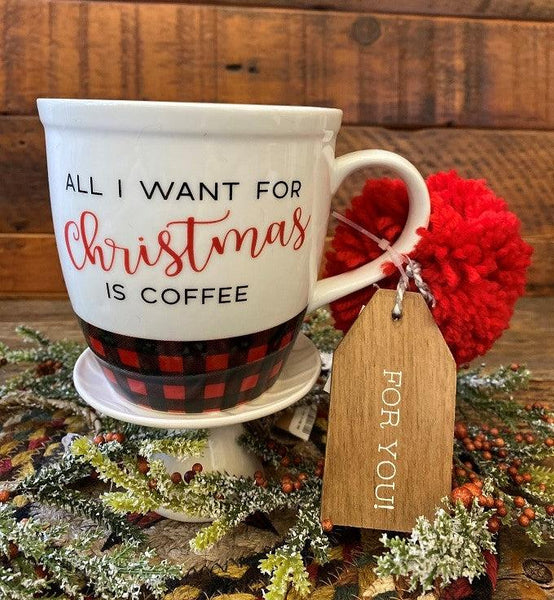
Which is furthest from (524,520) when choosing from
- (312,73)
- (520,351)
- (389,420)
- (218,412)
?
(312,73)

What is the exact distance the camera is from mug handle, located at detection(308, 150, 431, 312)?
461mm

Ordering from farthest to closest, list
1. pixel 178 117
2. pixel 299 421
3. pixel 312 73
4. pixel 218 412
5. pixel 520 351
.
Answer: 1. pixel 312 73
2. pixel 520 351
3. pixel 299 421
4. pixel 218 412
5. pixel 178 117

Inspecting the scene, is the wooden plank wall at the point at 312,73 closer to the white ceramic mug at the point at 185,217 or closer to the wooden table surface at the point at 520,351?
the wooden table surface at the point at 520,351

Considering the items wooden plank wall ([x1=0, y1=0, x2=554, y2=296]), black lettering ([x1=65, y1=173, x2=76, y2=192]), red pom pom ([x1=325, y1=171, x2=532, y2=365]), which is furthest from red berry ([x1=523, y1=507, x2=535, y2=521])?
wooden plank wall ([x1=0, y1=0, x2=554, y2=296])

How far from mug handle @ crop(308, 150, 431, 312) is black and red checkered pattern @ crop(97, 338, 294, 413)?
0.21ft

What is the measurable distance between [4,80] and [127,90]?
0.19 metres

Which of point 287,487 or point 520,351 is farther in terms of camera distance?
point 520,351

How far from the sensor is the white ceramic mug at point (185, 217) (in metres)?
0.36

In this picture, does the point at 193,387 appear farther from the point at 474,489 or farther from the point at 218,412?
the point at 474,489

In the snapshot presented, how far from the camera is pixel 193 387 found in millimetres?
432

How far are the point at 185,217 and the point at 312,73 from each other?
28.0 inches

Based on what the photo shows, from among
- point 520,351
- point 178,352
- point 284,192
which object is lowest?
point 520,351

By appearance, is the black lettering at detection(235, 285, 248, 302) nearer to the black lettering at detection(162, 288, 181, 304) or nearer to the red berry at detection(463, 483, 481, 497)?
the black lettering at detection(162, 288, 181, 304)

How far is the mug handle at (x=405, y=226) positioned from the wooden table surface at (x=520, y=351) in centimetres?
21
